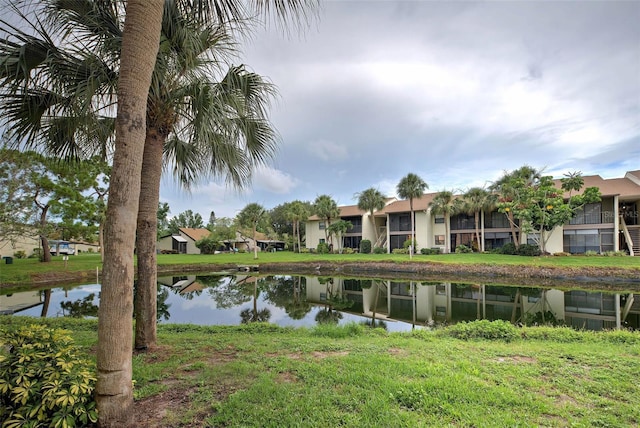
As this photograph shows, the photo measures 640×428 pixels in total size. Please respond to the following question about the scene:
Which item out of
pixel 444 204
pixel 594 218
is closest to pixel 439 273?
pixel 444 204

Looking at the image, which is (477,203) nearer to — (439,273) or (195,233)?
(439,273)

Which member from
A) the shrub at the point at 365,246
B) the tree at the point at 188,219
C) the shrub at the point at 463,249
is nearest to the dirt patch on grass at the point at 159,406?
the shrub at the point at 463,249

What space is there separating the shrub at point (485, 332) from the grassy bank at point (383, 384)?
113 centimetres

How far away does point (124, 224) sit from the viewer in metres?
2.74

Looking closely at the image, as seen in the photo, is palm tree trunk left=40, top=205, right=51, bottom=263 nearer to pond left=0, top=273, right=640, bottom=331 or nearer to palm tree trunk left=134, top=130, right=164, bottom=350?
pond left=0, top=273, right=640, bottom=331

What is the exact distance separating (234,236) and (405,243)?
27.8 metres

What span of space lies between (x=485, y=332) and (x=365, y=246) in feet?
110

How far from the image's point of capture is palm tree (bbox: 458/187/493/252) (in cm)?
3172

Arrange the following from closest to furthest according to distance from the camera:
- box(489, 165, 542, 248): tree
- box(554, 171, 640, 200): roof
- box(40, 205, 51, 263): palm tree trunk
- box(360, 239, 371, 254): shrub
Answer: box(40, 205, 51, 263): palm tree trunk, box(554, 171, 640, 200): roof, box(489, 165, 542, 248): tree, box(360, 239, 371, 254): shrub

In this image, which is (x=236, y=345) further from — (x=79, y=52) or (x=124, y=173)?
(x=79, y=52)

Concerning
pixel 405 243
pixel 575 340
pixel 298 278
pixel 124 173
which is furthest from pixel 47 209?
pixel 405 243

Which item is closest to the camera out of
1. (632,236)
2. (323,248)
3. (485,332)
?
(485,332)

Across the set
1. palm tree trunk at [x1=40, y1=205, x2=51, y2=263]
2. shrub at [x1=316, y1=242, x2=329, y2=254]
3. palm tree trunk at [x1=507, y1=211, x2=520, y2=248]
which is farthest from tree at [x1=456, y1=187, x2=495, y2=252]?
palm tree trunk at [x1=40, y1=205, x2=51, y2=263]

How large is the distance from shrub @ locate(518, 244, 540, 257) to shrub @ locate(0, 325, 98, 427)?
3329cm
